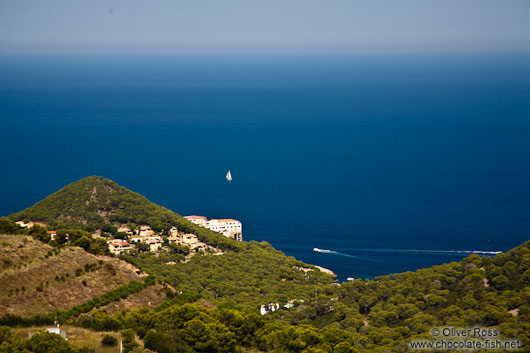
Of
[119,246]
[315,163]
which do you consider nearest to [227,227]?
[119,246]

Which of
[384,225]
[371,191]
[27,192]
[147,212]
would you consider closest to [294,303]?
[147,212]

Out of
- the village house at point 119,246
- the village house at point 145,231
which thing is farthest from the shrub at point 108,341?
the village house at point 145,231

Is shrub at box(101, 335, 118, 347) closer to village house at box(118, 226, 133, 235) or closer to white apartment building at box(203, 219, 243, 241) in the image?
village house at box(118, 226, 133, 235)

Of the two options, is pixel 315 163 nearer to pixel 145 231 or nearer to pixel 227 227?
pixel 227 227

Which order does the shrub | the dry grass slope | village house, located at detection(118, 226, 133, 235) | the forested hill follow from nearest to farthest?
the shrub < the dry grass slope < village house, located at detection(118, 226, 133, 235) < the forested hill

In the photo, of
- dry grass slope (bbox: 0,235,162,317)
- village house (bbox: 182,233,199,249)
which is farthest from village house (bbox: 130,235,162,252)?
dry grass slope (bbox: 0,235,162,317)

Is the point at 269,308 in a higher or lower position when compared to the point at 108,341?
higher

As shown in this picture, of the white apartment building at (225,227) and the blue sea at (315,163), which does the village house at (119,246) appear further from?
the blue sea at (315,163)
